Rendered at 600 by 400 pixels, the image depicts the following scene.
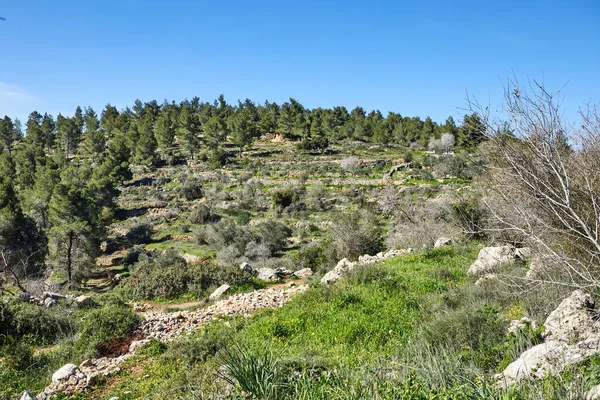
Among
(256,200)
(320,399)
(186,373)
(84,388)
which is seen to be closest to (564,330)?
(320,399)

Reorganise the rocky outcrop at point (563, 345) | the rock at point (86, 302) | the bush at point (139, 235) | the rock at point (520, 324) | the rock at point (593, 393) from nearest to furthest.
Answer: the rock at point (593, 393)
the rocky outcrop at point (563, 345)
the rock at point (520, 324)
the rock at point (86, 302)
the bush at point (139, 235)

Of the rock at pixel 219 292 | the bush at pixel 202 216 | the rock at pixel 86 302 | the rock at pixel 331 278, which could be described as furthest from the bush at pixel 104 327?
the bush at pixel 202 216

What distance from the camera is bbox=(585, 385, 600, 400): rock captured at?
2785 mm

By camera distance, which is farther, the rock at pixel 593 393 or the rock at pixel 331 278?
the rock at pixel 331 278

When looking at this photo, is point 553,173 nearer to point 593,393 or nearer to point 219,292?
point 593,393

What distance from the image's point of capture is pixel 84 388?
547 cm

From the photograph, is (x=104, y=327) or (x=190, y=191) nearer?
(x=104, y=327)

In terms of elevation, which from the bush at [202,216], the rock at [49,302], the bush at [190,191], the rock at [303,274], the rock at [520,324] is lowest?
the rock at [303,274]

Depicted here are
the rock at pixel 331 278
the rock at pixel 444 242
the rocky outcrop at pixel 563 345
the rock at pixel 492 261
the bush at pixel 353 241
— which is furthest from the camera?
the bush at pixel 353 241

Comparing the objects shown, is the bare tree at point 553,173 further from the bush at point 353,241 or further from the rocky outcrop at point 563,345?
the bush at point 353,241

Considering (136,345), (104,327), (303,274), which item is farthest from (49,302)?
(303,274)

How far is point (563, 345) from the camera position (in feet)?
12.0

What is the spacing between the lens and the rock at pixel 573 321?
407cm

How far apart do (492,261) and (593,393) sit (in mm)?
5971
